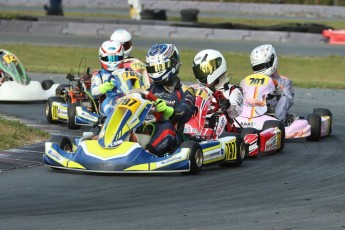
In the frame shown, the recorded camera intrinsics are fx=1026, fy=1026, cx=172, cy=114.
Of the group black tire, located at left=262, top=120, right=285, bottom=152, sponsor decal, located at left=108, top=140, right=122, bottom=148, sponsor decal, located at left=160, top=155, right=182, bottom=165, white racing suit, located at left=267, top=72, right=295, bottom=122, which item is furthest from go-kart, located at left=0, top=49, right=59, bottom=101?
sponsor decal, located at left=160, top=155, right=182, bottom=165

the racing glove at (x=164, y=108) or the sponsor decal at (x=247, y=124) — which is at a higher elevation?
the racing glove at (x=164, y=108)

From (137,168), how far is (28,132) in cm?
293

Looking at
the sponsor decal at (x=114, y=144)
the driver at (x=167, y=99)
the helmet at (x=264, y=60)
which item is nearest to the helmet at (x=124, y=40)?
the helmet at (x=264, y=60)

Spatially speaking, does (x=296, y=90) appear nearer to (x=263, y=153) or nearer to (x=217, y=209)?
(x=263, y=153)

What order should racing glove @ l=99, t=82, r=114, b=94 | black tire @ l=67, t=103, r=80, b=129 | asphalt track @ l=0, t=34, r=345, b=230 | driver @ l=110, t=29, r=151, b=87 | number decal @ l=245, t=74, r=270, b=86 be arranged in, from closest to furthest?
1. asphalt track @ l=0, t=34, r=345, b=230
2. number decal @ l=245, t=74, r=270, b=86
3. racing glove @ l=99, t=82, r=114, b=94
4. black tire @ l=67, t=103, r=80, b=129
5. driver @ l=110, t=29, r=151, b=87

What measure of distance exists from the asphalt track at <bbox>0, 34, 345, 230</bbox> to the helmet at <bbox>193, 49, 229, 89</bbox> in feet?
3.60

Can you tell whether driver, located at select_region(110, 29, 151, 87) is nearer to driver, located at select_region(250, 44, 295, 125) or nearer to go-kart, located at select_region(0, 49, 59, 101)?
driver, located at select_region(250, 44, 295, 125)

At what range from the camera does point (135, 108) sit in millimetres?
8992

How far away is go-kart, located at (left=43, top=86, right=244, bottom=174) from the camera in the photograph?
880cm

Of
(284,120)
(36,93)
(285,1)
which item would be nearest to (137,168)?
(284,120)

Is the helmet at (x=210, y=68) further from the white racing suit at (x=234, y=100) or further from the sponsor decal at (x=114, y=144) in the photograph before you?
the sponsor decal at (x=114, y=144)

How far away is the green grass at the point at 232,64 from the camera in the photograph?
20233 mm

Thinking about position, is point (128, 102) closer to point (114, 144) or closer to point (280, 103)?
point (114, 144)

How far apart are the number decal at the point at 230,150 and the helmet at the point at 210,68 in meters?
1.50
